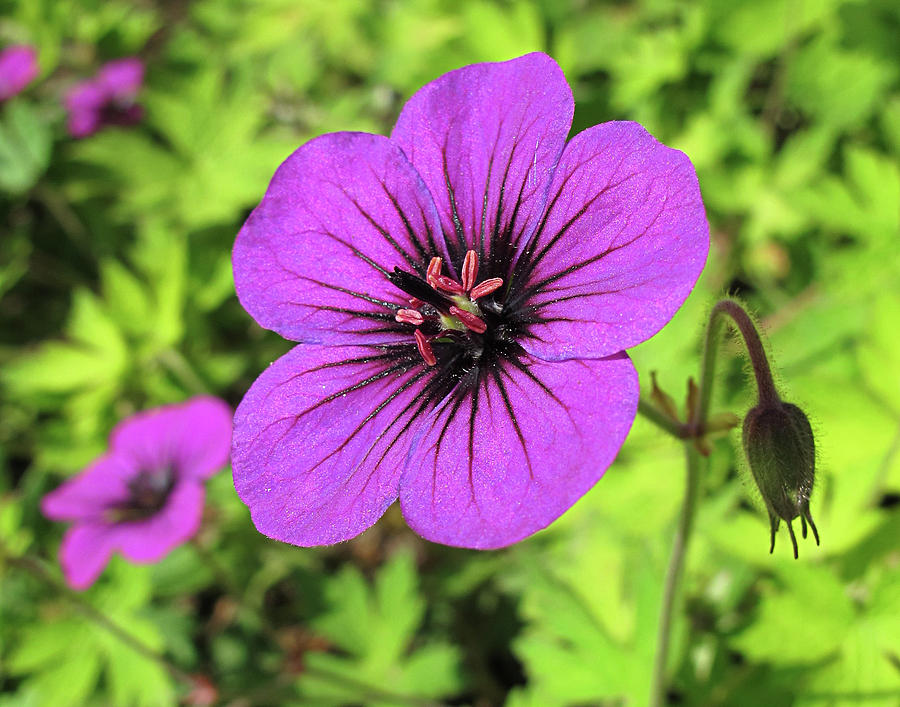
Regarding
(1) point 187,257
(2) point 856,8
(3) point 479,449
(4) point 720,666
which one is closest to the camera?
(3) point 479,449

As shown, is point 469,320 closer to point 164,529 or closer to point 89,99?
point 164,529

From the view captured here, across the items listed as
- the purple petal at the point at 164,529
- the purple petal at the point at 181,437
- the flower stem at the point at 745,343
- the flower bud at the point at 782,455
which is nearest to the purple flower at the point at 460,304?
the flower stem at the point at 745,343

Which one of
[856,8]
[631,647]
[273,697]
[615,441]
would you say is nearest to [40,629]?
[273,697]

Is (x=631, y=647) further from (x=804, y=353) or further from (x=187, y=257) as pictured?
(x=187, y=257)

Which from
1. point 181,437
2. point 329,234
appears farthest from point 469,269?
point 181,437

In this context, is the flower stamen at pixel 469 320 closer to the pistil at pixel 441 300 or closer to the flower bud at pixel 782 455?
the pistil at pixel 441 300
